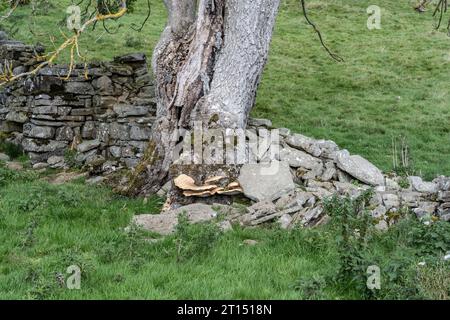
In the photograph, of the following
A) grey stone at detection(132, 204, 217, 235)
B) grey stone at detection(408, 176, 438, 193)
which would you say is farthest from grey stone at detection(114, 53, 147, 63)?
grey stone at detection(408, 176, 438, 193)

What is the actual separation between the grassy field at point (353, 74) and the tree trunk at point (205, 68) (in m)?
2.95

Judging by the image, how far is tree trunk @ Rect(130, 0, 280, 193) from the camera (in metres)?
10.2

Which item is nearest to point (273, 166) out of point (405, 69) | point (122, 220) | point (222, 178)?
point (222, 178)

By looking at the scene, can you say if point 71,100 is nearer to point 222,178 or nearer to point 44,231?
point 222,178

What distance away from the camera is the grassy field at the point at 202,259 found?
18.7 ft

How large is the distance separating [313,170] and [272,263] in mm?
4110

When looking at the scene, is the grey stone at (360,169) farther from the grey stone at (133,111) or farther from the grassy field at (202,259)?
the grey stone at (133,111)

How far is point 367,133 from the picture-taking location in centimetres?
1684

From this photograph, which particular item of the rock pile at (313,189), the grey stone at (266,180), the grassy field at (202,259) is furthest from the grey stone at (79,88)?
the grey stone at (266,180)

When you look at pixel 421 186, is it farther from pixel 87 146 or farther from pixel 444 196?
pixel 87 146

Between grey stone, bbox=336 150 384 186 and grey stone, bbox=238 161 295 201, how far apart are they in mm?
1214

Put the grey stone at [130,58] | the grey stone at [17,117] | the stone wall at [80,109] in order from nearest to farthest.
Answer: the stone wall at [80,109], the grey stone at [17,117], the grey stone at [130,58]

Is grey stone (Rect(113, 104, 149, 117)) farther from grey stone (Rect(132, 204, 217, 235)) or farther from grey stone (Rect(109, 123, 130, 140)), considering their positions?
grey stone (Rect(132, 204, 217, 235))

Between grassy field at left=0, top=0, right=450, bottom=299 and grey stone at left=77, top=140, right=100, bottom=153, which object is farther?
grey stone at left=77, top=140, right=100, bottom=153
